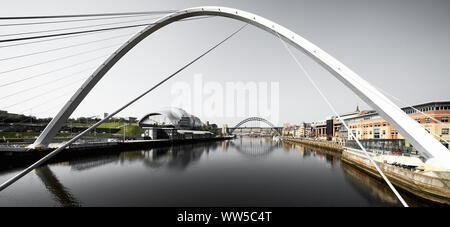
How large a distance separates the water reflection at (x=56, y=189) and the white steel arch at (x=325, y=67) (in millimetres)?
3209

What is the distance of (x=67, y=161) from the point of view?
19.8m

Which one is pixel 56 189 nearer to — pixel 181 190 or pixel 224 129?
pixel 181 190

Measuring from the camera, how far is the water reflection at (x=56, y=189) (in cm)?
930

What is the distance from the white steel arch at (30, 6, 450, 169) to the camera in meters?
5.54

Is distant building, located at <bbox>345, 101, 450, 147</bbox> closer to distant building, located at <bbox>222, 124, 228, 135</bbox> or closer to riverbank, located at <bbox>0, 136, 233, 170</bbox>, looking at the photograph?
riverbank, located at <bbox>0, 136, 233, 170</bbox>

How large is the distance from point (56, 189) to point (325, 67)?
17.4m

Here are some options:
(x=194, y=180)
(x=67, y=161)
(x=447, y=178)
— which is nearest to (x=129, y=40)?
(x=194, y=180)

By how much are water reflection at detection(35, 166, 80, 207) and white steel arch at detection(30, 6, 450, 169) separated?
321cm

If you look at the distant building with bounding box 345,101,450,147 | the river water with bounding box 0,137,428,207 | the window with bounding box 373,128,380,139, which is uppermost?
the distant building with bounding box 345,101,450,147

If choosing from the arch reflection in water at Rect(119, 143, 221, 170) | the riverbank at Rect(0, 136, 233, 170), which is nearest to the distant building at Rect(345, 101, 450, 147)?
the arch reflection in water at Rect(119, 143, 221, 170)

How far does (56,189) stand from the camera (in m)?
11.1
